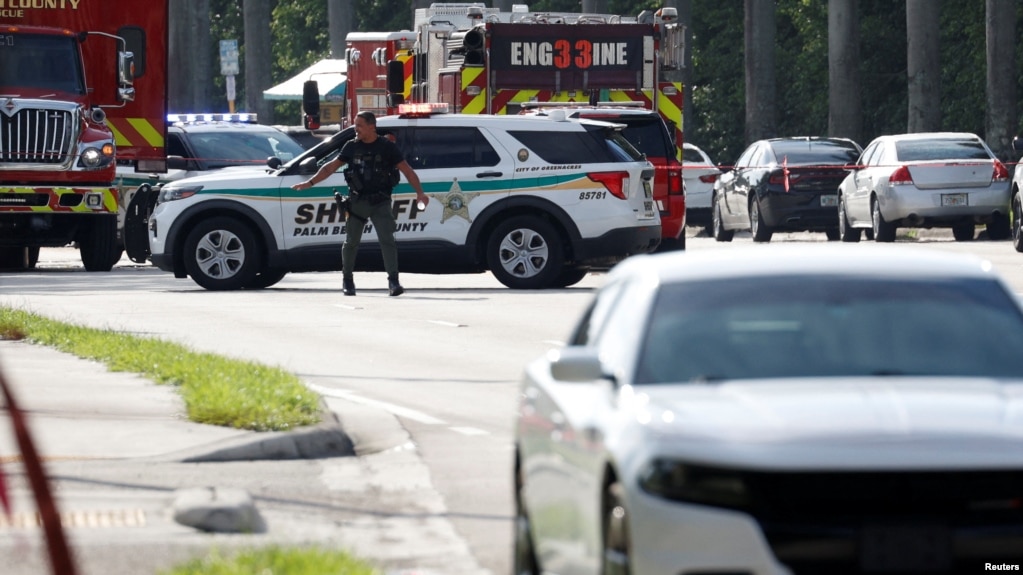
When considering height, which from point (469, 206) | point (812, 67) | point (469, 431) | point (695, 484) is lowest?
point (469, 431)

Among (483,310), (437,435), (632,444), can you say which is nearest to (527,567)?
(632,444)

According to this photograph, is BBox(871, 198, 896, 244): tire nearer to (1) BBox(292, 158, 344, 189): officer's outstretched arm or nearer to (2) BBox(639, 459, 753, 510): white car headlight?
(1) BBox(292, 158, 344, 189): officer's outstretched arm

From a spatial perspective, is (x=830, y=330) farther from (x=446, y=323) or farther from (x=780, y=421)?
(x=446, y=323)

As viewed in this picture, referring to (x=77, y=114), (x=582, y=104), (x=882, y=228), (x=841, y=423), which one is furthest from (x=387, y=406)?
(x=882, y=228)

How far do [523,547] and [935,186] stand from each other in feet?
82.1

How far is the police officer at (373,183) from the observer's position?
2131 centimetres

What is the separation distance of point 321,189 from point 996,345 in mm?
16752

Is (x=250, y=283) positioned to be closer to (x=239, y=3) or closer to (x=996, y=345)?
(x=996, y=345)

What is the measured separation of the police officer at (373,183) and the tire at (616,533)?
1600cm

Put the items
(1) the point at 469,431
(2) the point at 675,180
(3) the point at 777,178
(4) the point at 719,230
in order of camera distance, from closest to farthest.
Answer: (1) the point at 469,431, (2) the point at 675,180, (3) the point at 777,178, (4) the point at 719,230

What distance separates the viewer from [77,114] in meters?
27.1

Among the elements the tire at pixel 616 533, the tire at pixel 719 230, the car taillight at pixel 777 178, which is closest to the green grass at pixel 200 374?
the tire at pixel 616 533

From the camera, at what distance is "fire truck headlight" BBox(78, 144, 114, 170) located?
27125 millimetres

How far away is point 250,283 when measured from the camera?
23000 mm
